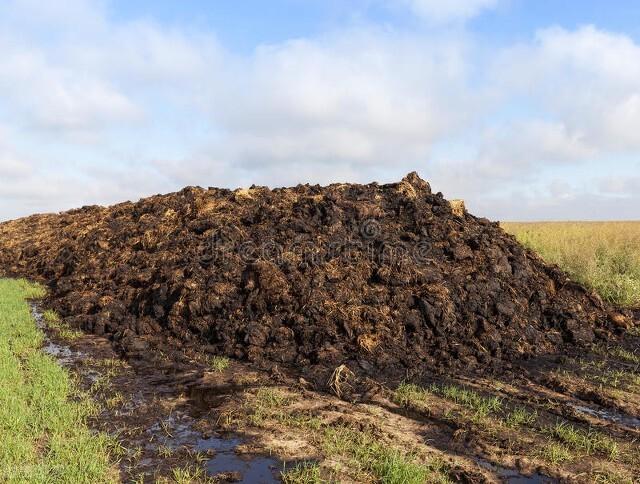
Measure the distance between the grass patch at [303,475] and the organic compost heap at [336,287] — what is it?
335 cm

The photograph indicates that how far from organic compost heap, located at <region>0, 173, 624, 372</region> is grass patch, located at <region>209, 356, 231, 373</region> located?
28 centimetres

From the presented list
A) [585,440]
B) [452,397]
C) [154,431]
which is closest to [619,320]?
[452,397]

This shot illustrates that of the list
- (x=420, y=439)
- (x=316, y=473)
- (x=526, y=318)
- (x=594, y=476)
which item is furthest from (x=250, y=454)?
(x=526, y=318)

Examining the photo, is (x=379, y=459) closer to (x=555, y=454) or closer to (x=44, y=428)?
(x=555, y=454)

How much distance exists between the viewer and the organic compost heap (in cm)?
864

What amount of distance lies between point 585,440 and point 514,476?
118cm

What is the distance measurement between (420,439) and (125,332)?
6.28 m

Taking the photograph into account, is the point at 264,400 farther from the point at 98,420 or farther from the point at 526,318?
the point at 526,318

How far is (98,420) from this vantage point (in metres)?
5.80

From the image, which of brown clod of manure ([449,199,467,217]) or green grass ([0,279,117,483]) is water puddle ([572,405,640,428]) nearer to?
green grass ([0,279,117,483])

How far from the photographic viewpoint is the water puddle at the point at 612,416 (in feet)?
20.0

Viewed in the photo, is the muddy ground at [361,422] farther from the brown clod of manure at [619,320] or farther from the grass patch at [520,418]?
the brown clod of manure at [619,320]

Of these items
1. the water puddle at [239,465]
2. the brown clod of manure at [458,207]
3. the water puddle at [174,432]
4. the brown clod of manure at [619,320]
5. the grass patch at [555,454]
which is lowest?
the grass patch at [555,454]

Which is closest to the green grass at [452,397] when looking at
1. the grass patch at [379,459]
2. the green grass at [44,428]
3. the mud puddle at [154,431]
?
the grass patch at [379,459]
